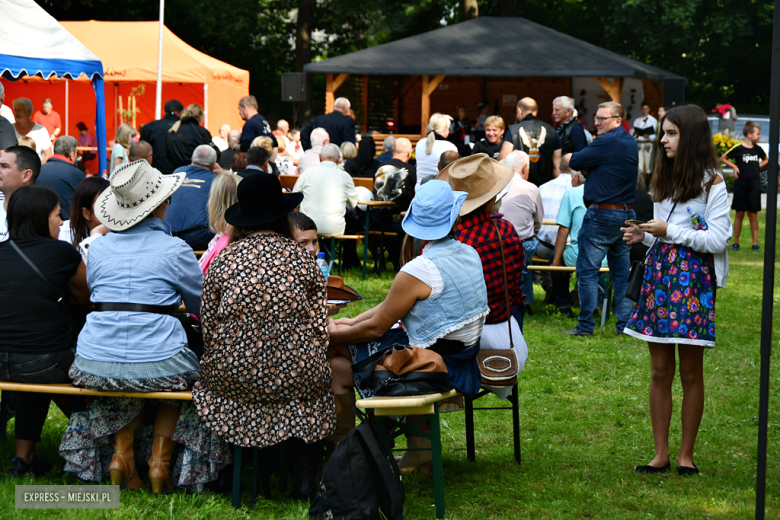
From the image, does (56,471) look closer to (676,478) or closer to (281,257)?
(281,257)

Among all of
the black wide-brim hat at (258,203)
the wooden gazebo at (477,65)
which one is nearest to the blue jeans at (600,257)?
the black wide-brim hat at (258,203)

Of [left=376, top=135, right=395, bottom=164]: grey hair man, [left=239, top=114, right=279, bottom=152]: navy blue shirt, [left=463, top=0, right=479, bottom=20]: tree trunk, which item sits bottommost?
[left=376, top=135, right=395, bottom=164]: grey hair man

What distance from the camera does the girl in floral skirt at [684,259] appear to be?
3898mm

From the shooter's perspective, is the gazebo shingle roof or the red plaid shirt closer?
the red plaid shirt

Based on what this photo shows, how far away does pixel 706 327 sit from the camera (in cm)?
390

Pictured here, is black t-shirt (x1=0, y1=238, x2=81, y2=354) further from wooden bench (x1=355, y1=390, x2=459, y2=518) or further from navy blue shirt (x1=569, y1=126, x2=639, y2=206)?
navy blue shirt (x1=569, y1=126, x2=639, y2=206)

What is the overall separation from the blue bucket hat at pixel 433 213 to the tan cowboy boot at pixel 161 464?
148cm

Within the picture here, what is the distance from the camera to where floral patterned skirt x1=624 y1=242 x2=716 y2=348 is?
153 inches

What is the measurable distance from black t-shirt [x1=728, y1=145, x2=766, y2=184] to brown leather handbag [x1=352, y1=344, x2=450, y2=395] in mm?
10102

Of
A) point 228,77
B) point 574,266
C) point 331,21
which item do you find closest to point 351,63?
point 228,77

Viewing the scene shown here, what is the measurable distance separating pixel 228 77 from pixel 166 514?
1723cm

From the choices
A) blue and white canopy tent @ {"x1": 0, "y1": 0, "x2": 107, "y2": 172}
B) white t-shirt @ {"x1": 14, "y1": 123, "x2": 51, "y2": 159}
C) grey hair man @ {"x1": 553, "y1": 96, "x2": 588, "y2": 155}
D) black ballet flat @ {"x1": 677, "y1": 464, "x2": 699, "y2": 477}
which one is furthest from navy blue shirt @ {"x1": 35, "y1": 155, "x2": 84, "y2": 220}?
grey hair man @ {"x1": 553, "y1": 96, "x2": 588, "y2": 155}

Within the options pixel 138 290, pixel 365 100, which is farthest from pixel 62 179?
pixel 365 100

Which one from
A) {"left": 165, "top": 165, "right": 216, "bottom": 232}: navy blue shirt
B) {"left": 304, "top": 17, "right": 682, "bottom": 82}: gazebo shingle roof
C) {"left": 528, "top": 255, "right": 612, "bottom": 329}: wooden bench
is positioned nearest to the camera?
{"left": 165, "top": 165, "right": 216, "bottom": 232}: navy blue shirt
